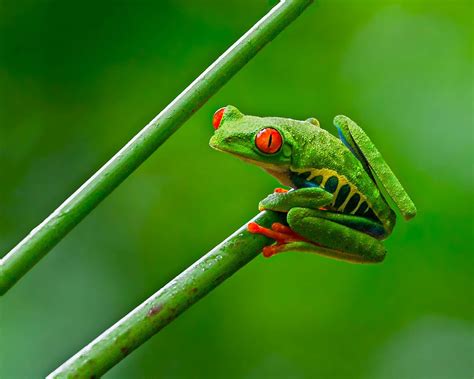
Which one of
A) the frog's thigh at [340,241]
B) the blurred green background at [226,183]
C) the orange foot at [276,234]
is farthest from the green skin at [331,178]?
the blurred green background at [226,183]

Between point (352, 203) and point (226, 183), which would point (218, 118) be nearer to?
point (352, 203)

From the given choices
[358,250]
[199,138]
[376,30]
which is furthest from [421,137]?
[358,250]

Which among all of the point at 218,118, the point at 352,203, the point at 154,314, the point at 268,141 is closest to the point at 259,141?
the point at 268,141

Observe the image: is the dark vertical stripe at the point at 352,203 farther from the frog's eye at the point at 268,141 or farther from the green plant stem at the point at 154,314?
the green plant stem at the point at 154,314

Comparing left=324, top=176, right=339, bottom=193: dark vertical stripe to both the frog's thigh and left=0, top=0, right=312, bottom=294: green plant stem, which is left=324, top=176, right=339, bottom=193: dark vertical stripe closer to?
the frog's thigh

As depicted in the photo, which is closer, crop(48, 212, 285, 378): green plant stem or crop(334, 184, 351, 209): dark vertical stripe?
crop(48, 212, 285, 378): green plant stem

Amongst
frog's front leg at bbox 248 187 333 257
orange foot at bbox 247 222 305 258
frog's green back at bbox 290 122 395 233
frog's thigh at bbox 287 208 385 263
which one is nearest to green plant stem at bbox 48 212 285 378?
orange foot at bbox 247 222 305 258

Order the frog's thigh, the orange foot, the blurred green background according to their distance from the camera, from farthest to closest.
Answer: the blurred green background → the frog's thigh → the orange foot
